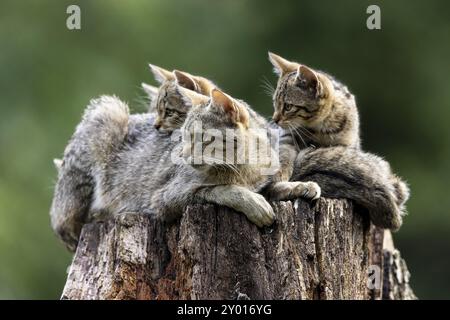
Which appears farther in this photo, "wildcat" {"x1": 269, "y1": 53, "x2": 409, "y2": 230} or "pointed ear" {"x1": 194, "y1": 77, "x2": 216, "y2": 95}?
"pointed ear" {"x1": 194, "y1": 77, "x2": 216, "y2": 95}

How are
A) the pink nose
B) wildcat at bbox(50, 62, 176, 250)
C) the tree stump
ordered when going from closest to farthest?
the tree stump → the pink nose → wildcat at bbox(50, 62, 176, 250)

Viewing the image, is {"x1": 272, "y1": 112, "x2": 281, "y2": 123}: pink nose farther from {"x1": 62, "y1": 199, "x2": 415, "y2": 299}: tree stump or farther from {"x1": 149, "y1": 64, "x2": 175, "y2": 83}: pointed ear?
{"x1": 62, "y1": 199, "x2": 415, "y2": 299}: tree stump

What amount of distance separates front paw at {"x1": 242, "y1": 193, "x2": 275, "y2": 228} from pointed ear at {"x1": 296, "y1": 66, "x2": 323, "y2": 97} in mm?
1849

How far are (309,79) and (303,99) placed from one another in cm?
20

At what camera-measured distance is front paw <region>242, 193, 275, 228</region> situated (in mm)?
8133

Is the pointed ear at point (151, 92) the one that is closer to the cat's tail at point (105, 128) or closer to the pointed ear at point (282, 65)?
the cat's tail at point (105, 128)

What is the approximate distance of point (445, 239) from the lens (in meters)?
19.5

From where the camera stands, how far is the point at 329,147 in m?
9.38

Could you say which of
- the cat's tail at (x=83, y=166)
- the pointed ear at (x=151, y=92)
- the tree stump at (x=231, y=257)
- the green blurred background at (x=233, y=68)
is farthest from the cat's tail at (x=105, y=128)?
the green blurred background at (x=233, y=68)

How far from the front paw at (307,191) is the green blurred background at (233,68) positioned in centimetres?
890

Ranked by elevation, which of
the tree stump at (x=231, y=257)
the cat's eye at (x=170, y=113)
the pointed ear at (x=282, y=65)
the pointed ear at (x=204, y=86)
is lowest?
the tree stump at (x=231, y=257)

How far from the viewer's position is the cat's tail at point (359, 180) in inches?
349

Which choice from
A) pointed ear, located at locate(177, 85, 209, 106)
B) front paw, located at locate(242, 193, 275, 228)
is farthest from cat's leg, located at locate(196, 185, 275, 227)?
pointed ear, located at locate(177, 85, 209, 106)

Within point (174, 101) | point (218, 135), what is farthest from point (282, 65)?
point (218, 135)
